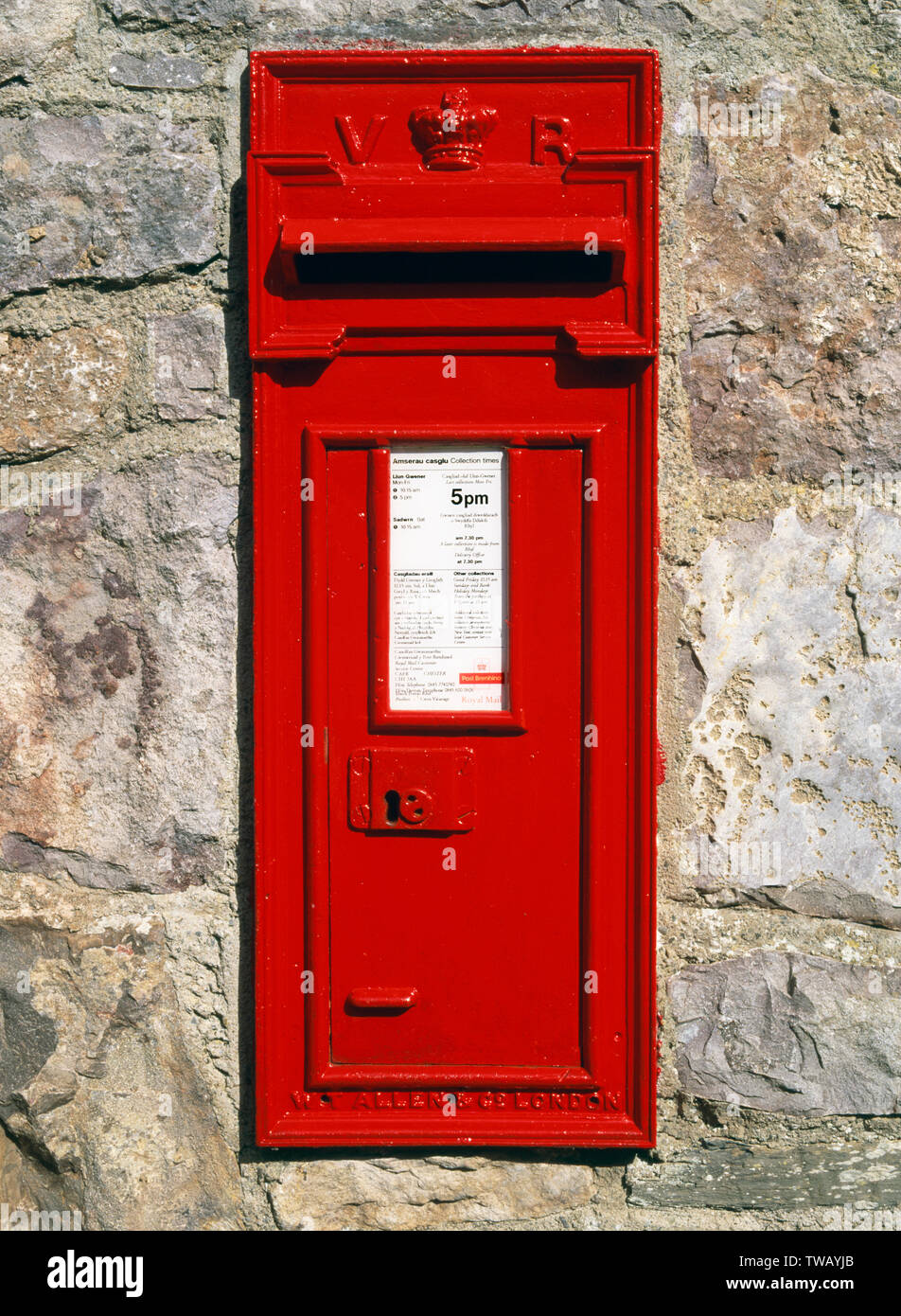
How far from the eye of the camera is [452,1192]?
1.50m

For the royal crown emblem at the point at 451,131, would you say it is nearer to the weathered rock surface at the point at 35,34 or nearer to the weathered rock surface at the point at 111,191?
the weathered rock surface at the point at 111,191

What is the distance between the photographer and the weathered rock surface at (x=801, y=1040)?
4.92 ft

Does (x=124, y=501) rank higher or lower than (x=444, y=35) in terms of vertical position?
lower

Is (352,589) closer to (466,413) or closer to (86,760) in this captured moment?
(466,413)

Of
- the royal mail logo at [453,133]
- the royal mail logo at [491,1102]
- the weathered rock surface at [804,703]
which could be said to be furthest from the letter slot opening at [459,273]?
the royal mail logo at [491,1102]

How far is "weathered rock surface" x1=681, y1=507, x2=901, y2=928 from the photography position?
4.95 feet

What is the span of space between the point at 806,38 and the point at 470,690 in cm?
120

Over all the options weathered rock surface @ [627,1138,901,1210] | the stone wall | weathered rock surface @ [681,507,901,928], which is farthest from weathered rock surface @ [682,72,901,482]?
weathered rock surface @ [627,1138,901,1210]

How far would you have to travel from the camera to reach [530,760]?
1.45m

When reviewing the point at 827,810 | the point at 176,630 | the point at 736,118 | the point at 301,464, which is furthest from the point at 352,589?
the point at 736,118

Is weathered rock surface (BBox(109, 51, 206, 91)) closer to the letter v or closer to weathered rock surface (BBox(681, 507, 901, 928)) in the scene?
the letter v

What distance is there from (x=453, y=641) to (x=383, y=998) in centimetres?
58

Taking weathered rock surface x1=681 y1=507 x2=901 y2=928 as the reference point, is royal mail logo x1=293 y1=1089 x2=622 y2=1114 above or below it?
below

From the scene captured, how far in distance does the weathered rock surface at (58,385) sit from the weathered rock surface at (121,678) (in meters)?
0.11
